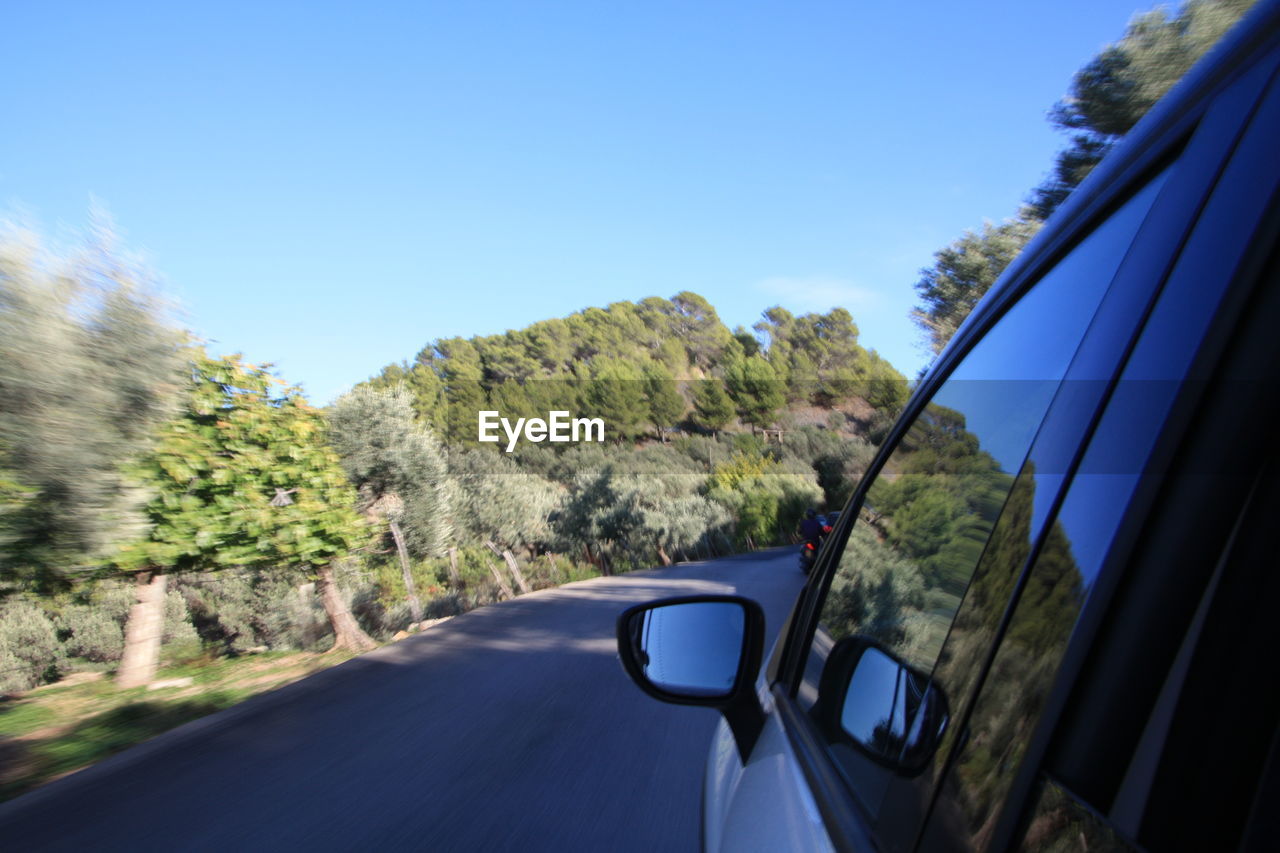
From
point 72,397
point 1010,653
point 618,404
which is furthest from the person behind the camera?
point 618,404

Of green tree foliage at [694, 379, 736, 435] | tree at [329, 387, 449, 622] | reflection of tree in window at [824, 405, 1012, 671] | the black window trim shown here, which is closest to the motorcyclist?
tree at [329, 387, 449, 622]

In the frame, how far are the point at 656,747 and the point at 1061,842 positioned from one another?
4631 millimetres

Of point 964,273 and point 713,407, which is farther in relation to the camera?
point 713,407

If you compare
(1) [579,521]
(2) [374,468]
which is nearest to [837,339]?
(1) [579,521]

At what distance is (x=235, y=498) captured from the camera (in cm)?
891

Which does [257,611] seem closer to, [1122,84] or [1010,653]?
[1122,84]

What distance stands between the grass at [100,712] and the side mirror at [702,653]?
4.40m

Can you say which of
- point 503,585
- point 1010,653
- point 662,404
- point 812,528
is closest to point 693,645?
point 1010,653

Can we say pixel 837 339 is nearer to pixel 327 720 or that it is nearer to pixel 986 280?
pixel 986 280

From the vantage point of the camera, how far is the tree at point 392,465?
15.6 meters

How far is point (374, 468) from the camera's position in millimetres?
15742

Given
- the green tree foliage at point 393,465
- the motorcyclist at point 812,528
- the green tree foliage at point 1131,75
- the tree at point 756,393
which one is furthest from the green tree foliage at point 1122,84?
the tree at point 756,393

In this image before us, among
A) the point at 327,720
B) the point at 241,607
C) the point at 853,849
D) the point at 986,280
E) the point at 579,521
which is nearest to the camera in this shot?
the point at 853,849

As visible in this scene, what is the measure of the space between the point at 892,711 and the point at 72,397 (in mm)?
6702
